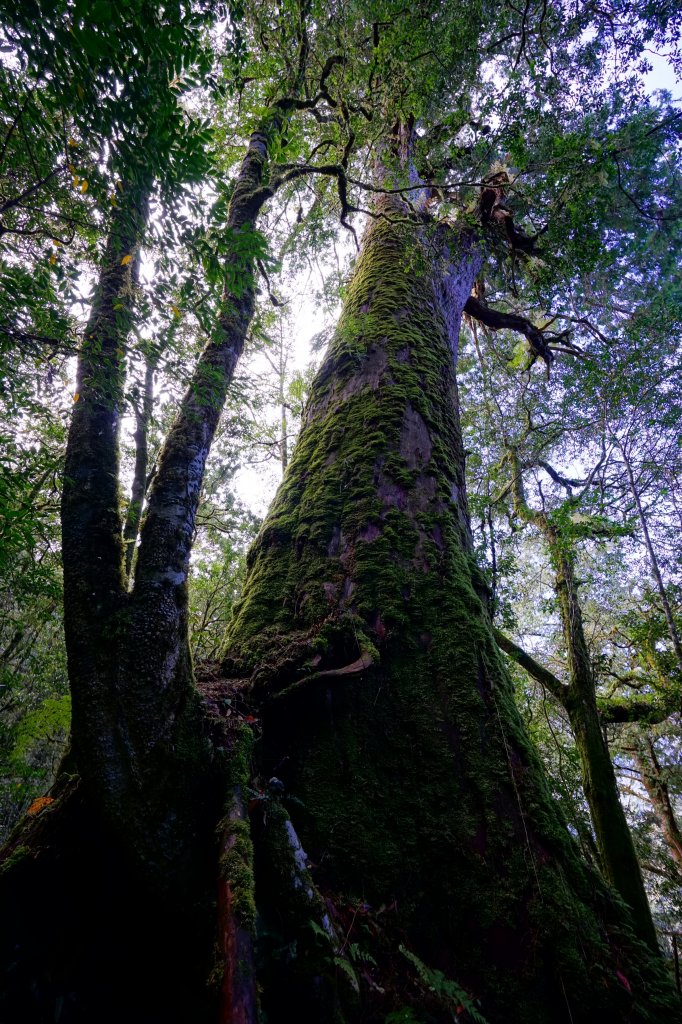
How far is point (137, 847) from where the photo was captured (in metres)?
1.55

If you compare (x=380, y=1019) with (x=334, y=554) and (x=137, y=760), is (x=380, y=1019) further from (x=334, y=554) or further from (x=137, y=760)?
(x=334, y=554)

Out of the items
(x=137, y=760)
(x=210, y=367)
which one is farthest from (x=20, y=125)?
(x=137, y=760)

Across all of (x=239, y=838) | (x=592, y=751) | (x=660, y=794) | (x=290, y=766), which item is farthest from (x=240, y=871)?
(x=660, y=794)

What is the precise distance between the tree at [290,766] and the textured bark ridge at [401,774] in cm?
1

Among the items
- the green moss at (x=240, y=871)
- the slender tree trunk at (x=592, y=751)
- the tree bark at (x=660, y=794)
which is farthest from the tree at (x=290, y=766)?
the tree bark at (x=660, y=794)

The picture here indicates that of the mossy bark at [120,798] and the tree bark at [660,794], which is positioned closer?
the mossy bark at [120,798]

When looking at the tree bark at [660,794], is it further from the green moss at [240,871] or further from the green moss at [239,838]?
the green moss at [240,871]

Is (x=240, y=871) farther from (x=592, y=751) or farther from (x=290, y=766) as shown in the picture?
(x=592, y=751)

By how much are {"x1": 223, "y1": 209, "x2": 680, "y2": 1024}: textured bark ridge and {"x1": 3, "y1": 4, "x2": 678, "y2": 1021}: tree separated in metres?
0.01

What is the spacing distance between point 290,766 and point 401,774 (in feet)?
1.71

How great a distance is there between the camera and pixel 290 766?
2.20 m

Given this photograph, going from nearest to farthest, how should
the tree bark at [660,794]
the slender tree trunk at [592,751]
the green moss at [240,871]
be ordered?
1. the green moss at [240,871]
2. the slender tree trunk at [592,751]
3. the tree bark at [660,794]

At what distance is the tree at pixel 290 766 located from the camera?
1530mm

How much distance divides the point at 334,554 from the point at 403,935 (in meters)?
1.79
